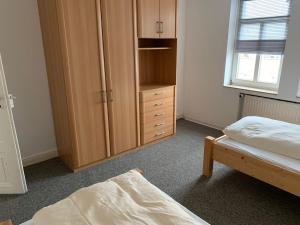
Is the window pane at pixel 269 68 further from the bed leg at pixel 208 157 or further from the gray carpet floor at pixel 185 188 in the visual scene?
the bed leg at pixel 208 157

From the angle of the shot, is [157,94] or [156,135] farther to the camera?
[156,135]

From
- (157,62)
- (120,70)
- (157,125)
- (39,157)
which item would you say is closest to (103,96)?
(120,70)

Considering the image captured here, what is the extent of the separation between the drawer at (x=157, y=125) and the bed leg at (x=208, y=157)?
38.4 inches

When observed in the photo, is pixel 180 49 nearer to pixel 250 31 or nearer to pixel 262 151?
pixel 250 31

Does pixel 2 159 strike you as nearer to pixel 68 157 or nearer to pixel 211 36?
pixel 68 157

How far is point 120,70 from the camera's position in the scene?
109 inches

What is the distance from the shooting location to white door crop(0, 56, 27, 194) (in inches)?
82.0

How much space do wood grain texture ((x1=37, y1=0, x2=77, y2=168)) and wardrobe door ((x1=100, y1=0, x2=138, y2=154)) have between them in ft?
1.62

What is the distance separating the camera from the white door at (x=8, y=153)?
2.08m

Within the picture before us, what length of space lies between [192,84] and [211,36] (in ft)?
2.92

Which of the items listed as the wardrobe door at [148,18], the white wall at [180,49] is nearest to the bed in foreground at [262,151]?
the wardrobe door at [148,18]

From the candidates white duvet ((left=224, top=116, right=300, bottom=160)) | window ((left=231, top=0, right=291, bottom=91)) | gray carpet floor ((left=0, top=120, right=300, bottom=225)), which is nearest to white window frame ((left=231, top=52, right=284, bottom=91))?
window ((left=231, top=0, right=291, bottom=91))

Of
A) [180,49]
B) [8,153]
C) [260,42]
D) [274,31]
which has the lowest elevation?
[8,153]

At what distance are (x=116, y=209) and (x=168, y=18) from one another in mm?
2566
